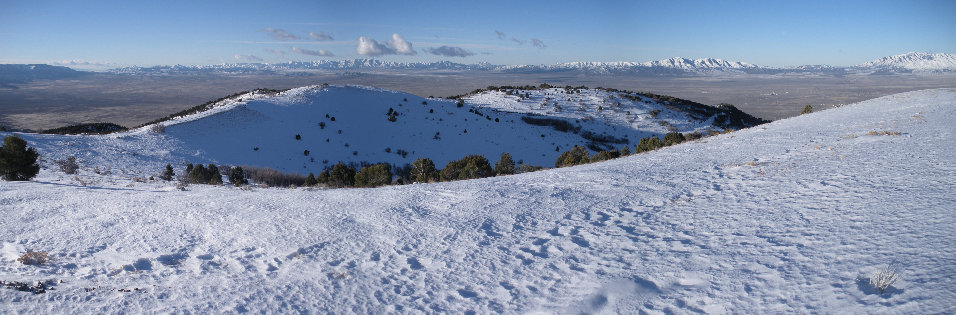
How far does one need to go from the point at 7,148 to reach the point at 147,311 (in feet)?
41.1

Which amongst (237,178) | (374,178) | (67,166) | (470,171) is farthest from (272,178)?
(470,171)

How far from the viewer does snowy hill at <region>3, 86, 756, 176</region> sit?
25.2m

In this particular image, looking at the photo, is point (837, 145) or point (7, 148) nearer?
point (837, 145)

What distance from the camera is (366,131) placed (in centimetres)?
3650

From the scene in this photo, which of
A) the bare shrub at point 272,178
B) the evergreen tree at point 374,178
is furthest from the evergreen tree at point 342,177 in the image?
the bare shrub at point 272,178

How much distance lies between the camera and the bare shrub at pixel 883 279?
11.8 ft

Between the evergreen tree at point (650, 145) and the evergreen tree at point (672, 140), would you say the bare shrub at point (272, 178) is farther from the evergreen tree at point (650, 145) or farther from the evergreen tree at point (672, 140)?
the evergreen tree at point (672, 140)

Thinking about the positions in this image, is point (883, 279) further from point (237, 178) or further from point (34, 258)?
point (237, 178)

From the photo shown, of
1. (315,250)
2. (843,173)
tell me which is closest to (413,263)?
(315,250)

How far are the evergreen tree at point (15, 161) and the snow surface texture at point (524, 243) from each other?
349cm

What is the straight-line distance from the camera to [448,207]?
7301 millimetres

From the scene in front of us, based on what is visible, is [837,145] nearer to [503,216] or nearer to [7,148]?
[503,216]

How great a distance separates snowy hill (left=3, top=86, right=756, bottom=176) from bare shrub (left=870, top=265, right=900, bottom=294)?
22.4 metres

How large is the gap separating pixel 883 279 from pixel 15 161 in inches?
716
